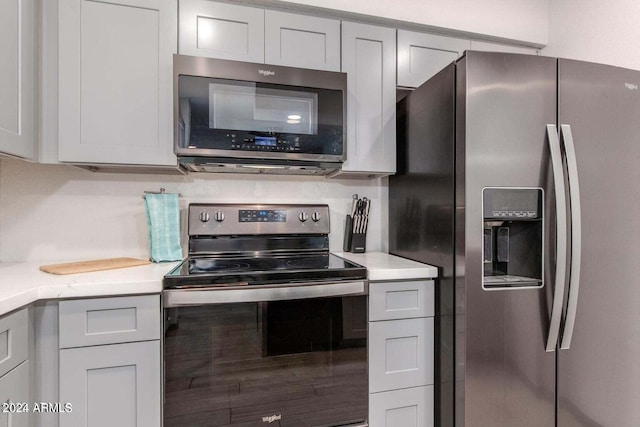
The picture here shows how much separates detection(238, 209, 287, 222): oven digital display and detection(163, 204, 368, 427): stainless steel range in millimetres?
313

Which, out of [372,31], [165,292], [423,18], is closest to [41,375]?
[165,292]

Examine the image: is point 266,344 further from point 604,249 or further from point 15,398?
point 604,249

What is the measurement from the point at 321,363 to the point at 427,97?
1266mm

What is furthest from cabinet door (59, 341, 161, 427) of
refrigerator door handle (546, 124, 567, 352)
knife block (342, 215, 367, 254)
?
refrigerator door handle (546, 124, 567, 352)

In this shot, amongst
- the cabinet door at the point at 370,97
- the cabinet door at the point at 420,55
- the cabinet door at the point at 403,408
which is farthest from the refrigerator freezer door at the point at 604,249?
the cabinet door at the point at 370,97

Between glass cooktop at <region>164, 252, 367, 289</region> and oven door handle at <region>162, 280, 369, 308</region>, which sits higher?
glass cooktop at <region>164, 252, 367, 289</region>

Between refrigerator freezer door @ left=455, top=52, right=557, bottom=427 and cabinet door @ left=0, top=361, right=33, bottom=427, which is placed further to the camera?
refrigerator freezer door @ left=455, top=52, right=557, bottom=427

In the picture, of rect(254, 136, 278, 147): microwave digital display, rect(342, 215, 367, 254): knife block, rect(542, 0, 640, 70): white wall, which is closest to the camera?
rect(254, 136, 278, 147): microwave digital display

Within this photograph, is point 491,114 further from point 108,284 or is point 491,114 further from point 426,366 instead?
point 108,284

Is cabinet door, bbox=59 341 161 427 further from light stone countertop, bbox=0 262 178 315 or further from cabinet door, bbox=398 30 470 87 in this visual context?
cabinet door, bbox=398 30 470 87

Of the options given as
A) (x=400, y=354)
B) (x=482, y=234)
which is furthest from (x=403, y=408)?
(x=482, y=234)

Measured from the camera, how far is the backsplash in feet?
5.04

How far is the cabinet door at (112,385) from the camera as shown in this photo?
3.59ft

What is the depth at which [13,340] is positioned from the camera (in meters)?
0.96
